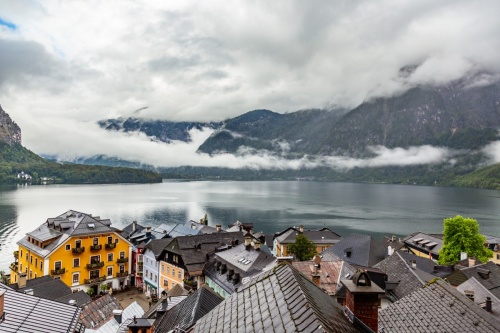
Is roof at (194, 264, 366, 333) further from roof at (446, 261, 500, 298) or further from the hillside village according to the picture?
roof at (446, 261, 500, 298)

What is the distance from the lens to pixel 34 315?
55.1 ft

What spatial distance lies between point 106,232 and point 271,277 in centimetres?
5833

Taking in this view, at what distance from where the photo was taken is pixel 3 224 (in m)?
141

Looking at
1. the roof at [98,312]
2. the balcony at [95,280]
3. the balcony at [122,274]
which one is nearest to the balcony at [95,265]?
the balcony at [95,280]

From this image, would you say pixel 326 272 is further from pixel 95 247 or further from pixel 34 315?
pixel 95 247

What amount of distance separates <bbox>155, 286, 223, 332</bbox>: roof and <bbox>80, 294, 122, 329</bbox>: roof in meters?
7.07

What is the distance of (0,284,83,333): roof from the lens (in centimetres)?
1553

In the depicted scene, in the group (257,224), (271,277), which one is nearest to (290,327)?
(271,277)

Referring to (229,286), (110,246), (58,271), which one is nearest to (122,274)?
(110,246)

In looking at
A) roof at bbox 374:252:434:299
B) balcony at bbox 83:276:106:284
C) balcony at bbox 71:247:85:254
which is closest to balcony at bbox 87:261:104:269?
balcony at bbox 83:276:106:284

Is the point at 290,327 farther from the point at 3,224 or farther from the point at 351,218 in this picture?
the point at 351,218

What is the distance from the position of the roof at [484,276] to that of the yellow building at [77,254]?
167 ft

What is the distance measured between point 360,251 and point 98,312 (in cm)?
4834

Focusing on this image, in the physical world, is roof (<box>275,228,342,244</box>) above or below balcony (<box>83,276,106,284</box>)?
above
